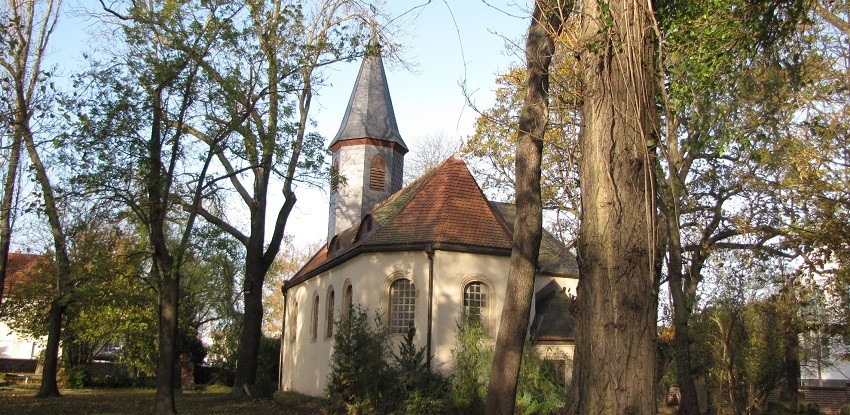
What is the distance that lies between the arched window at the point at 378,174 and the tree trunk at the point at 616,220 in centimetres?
2433

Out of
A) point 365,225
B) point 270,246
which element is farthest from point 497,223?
point 270,246

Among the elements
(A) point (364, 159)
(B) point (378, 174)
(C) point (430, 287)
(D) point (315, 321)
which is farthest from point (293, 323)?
(C) point (430, 287)

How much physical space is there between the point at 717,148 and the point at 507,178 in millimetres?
17725

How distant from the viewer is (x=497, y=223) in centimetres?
2286

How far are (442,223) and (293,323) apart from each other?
12854 mm

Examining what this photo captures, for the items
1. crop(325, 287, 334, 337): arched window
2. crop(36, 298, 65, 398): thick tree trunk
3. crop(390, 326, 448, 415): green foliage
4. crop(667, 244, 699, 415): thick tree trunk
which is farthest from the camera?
crop(325, 287, 334, 337): arched window

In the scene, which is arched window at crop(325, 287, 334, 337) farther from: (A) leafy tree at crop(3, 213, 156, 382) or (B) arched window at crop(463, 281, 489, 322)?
(A) leafy tree at crop(3, 213, 156, 382)

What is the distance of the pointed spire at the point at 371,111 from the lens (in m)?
29.5

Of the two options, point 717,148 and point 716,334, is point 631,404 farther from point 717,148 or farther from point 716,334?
point 716,334

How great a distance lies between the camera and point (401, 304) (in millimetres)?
21938

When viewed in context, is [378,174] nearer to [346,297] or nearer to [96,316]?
[346,297]

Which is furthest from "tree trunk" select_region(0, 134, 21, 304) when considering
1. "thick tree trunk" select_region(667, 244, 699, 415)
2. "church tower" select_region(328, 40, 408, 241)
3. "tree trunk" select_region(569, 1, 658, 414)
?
"tree trunk" select_region(569, 1, 658, 414)

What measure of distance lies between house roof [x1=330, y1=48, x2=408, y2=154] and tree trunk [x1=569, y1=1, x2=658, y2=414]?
24.3 metres

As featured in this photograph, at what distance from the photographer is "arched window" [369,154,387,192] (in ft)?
96.4
